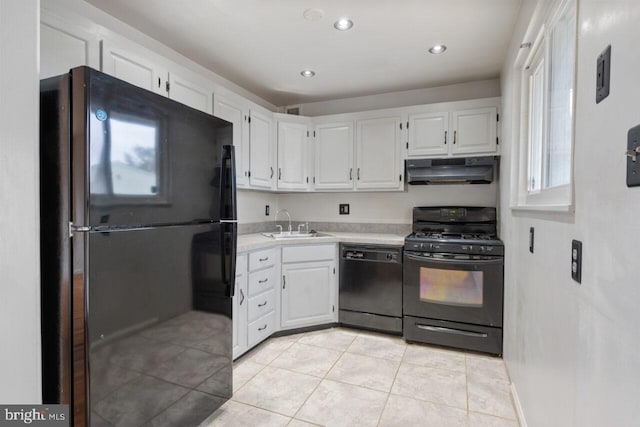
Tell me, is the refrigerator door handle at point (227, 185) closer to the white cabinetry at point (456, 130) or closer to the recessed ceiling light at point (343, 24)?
the recessed ceiling light at point (343, 24)

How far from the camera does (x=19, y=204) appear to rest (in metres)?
0.89

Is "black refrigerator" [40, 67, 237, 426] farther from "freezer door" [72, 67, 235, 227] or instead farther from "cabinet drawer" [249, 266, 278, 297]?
"cabinet drawer" [249, 266, 278, 297]

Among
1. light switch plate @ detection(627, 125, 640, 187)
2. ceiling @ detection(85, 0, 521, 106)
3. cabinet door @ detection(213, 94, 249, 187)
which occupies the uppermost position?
ceiling @ detection(85, 0, 521, 106)

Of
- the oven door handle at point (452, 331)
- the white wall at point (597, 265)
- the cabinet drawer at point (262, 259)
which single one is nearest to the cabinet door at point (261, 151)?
the cabinet drawer at point (262, 259)

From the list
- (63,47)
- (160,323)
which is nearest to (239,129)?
(63,47)

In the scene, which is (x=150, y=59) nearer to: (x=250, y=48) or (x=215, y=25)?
(x=215, y=25)

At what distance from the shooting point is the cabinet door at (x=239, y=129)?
2.63 metres

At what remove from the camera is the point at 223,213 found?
70.6 inches

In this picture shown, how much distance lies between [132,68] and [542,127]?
2367 millimetres

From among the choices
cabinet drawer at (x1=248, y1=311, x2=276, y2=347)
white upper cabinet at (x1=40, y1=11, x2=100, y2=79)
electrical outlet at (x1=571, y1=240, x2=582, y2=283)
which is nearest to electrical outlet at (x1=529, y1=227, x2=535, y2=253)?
electrical outlet at (x1=571, y1=240, x2=582, y2=283)

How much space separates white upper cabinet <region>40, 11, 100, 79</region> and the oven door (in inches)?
103

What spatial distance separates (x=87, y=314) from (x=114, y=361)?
0.25m

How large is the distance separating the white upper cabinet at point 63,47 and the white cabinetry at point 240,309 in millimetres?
1495

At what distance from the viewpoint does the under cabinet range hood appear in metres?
2.90
